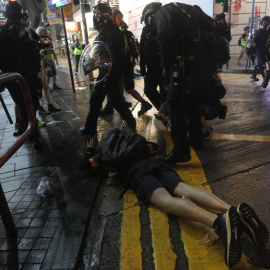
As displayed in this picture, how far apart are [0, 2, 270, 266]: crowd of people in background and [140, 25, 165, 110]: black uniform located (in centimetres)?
2

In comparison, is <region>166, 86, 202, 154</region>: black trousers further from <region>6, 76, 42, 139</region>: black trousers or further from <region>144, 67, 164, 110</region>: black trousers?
<region>6, 76, 42, 139</region>: black trousers

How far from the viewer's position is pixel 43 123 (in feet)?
16.6

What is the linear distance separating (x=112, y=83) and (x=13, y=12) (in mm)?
1696

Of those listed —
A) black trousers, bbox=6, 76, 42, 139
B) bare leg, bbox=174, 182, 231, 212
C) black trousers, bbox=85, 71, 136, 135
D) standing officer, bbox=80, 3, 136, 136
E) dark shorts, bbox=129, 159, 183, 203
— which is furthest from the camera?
black trousers, bbox=85, 71, 136, 135

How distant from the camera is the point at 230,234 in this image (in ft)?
5.85

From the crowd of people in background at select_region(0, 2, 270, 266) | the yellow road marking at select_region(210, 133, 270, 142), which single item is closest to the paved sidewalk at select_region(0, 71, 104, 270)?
the crowd of people in background at select_region(0, 2, 270, 266)

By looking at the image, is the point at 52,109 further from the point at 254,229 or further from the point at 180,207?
the point at 254,229

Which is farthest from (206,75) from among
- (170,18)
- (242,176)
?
(242,176)

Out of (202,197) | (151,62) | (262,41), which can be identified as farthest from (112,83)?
(262,41)

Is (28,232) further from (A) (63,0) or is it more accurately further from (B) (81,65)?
(A) (63,0)

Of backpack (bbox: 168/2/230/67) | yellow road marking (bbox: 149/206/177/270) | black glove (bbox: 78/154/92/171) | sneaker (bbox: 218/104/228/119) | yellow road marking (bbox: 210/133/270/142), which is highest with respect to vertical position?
backpack (bbox: 168/2/230/67)

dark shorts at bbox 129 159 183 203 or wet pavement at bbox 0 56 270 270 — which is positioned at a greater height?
dark shorts at bbox 129 159 183 203

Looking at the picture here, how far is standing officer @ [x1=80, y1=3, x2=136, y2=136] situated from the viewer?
13.0 ft

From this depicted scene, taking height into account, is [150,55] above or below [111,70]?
above
